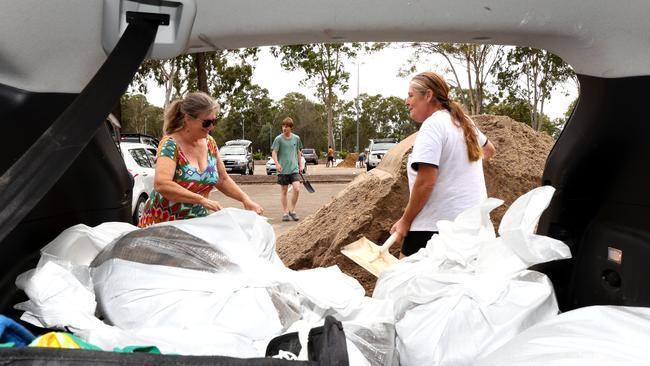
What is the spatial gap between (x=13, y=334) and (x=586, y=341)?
1.15 metres

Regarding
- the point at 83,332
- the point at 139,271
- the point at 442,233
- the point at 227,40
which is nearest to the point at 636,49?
the point at 442,233

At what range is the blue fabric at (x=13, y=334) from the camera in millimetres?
1125

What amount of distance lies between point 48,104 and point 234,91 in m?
26.3

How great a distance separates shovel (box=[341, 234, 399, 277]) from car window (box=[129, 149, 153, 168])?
8047 mm

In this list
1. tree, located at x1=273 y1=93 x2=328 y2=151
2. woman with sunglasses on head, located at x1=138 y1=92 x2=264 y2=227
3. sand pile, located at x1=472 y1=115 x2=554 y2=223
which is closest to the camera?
woman with sunglasses on head, located at x1=138 y1=92 x2=264 y2=227

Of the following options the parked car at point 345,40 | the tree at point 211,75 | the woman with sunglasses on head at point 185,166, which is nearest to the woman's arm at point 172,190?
the woman with sunglasses on head at point 185,166

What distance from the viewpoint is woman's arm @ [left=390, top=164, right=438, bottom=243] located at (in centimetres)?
301

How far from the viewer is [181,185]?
3115mm

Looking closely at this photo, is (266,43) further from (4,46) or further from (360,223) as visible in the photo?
(360,223)

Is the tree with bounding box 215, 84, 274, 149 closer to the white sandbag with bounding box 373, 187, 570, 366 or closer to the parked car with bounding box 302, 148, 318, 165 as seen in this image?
the parked car with bounding box 302, 148, 318, 165

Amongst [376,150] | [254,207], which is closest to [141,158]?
[254,207]

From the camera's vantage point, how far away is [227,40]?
1.83m

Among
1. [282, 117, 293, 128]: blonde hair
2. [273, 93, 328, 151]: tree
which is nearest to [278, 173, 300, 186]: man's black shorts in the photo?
[282, 117, 293, 128]: blonde hair

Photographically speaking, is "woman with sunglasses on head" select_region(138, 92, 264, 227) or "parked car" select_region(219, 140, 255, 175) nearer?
"woman with sunglasses on head" select_region(138, 92, 264, 227)
